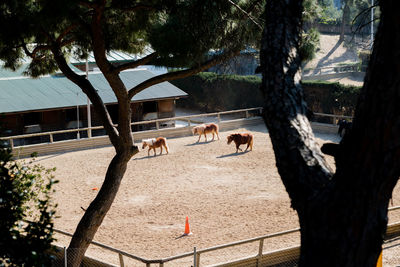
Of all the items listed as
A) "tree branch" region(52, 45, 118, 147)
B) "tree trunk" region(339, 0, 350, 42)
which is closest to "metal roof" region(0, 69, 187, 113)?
"tree branch" region(52, 45, 118, 147)

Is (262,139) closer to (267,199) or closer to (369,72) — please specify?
(267,199)

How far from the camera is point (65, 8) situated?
298 inches

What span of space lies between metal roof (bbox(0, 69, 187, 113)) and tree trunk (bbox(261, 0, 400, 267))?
20.7m

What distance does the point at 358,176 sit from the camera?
12.3 feet

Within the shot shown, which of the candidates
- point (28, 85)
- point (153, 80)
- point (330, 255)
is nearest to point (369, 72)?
point (330, 255)

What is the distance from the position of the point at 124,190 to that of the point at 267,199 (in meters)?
4.51

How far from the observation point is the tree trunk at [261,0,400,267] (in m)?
3.65

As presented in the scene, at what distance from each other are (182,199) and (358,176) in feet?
42.9

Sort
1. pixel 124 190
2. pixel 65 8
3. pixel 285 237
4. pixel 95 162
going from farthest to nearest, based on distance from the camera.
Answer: pixel 95 162
pixel 124 190
pixel 285 237
pixel 65 8

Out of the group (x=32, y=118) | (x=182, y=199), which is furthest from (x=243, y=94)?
(x=182, y=199)

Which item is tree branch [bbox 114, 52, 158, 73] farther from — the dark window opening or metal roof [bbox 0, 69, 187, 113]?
the dark window opening

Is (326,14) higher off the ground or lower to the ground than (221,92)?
higher

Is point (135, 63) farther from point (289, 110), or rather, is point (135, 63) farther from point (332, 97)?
point (332, 97)

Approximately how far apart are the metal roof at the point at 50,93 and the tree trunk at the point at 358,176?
2074cm
